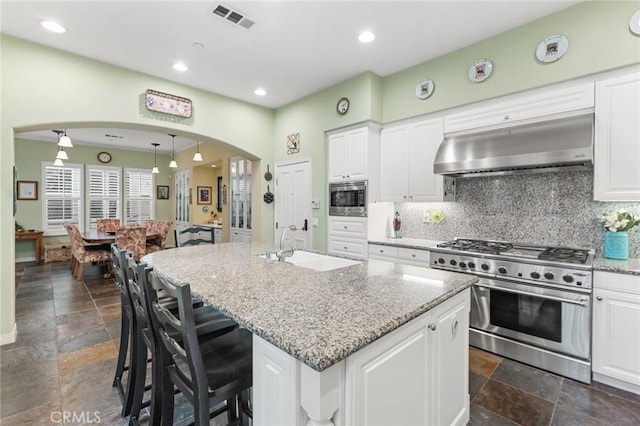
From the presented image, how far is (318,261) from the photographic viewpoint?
2.41 meters

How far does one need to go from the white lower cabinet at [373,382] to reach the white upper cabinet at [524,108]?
88.4 inches

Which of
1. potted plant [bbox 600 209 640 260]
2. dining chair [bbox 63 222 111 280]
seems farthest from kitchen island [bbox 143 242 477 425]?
dining chair [bbox 63 222 111 280]

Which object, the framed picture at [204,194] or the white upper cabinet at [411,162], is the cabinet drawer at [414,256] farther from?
the framed picture at [204,194]

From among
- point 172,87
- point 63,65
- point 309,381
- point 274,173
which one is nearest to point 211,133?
point 172,87

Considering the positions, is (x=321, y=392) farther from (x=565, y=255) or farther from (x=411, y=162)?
(x=411, y=162)

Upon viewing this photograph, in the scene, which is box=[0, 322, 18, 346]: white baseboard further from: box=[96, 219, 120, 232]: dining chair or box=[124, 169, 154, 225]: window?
box=[124, 169, 154, 225]: window

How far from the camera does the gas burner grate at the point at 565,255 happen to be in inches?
89.7

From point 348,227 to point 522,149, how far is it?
205 centimetres

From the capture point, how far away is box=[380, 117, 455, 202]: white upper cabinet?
3.30 metres

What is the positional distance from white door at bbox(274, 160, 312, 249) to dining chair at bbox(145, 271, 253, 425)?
2.78 meters

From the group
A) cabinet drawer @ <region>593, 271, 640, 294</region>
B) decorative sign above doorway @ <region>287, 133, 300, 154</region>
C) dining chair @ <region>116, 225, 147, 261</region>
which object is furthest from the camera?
dining chair @ <region>116, 225, 147, 261</region>

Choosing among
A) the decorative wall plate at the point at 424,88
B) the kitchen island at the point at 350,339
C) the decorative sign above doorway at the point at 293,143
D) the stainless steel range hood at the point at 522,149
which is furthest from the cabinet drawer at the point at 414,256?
the decorative sign above doorway at the point at 293,143

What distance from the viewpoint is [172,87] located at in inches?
153

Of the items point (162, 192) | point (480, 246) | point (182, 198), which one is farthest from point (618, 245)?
point (162, 192)
